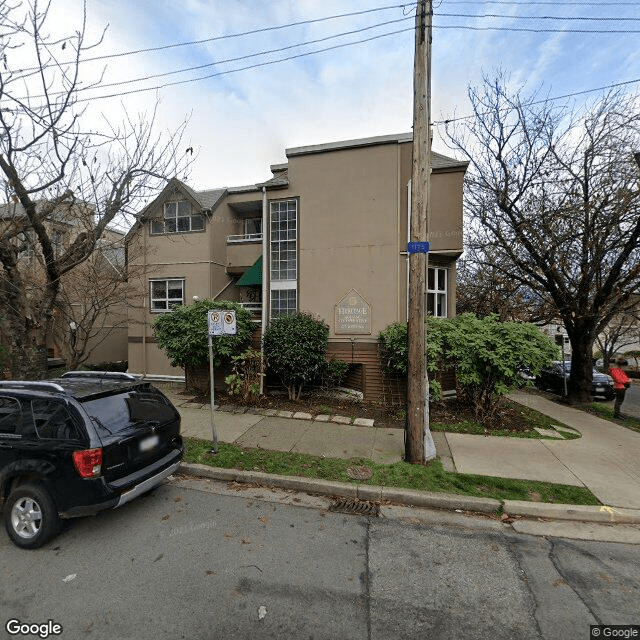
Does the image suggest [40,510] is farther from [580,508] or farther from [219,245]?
[219,245]

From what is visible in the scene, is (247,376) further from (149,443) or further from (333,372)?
(149,443)

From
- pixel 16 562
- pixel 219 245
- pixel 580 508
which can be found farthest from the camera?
pixel 219 245

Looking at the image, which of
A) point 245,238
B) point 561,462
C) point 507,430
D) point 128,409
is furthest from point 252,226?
point 561,462

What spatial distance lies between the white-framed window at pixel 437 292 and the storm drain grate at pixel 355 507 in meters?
6.77

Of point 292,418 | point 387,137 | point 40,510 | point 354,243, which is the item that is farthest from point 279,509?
point 387,137

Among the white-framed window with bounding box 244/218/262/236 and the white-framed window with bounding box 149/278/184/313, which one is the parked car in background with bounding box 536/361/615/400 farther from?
the white-framed window with bounding box 149/278/184/313

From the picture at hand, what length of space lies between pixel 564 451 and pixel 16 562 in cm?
773

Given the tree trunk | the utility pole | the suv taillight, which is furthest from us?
the tree trunk

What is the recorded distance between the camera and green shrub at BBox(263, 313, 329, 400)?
8625 mm

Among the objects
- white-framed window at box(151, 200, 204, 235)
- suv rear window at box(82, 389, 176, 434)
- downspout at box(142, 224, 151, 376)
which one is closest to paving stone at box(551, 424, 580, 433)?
suv rear window at box(82, 389, 176, 434)

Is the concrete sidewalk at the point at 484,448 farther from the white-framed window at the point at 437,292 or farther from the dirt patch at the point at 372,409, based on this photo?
the white-framed window at the point at 437,292

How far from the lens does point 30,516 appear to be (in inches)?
131

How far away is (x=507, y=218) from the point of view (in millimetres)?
11742

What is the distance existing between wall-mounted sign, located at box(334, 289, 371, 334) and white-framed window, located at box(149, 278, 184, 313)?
264 inches
